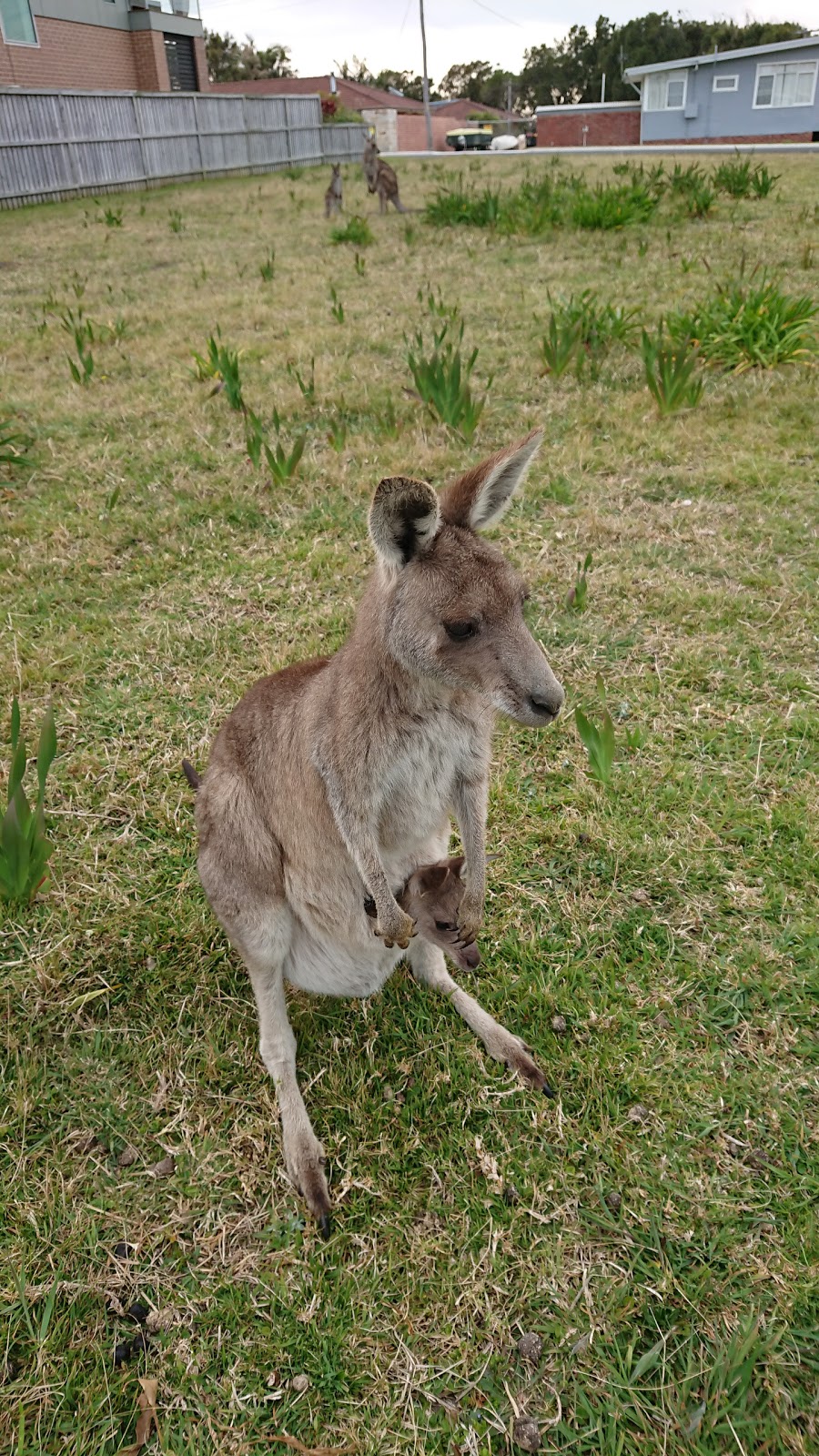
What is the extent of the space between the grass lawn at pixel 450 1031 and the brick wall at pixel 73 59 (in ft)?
59.2

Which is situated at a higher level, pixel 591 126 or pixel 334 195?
pixel 591 126

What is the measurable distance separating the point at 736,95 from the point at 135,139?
833 inches

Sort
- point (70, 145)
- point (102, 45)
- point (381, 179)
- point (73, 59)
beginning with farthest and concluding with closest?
1. point (102, 45)
2. point (73, 59)
3. point (70, 145)
4. point (381, 179)

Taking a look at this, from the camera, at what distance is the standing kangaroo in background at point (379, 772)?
167 centimetres

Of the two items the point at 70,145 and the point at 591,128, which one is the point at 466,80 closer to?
the point at 591,128

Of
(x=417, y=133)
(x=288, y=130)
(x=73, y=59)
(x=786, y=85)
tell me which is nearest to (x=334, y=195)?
(x=288, y=130)

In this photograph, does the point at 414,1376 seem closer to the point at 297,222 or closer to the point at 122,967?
the point at 122,967

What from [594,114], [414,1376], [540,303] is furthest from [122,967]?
[594,114]

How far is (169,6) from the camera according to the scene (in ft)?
73.6

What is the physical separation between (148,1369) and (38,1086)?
2.12 feet

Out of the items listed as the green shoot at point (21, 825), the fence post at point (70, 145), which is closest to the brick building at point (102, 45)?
the fence post at point (70, 145)

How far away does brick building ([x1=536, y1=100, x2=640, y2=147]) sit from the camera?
103 ft

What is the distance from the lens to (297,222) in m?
12.0

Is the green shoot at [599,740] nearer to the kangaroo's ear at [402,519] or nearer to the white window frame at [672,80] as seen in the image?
the kangaroo's ear at [402,519]
